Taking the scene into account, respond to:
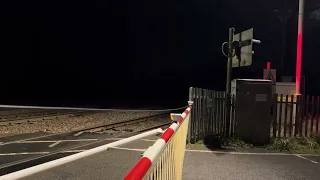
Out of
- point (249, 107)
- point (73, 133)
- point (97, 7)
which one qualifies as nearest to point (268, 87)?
point (249, 107)

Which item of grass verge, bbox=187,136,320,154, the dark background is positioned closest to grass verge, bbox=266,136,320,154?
grass verge, bbox=187,136,320,154

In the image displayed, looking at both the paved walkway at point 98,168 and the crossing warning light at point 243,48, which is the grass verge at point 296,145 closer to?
the crossing warning light at point 243,48

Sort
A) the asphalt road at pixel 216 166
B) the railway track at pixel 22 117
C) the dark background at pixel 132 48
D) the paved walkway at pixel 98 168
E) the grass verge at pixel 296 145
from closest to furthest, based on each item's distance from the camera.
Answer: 1. the paved walkway at pixel 98 168
2. the asphalt road at pixel 216 166
3. the grass verge at pixel 296 145
4. the railway track at pixel 22 117
5. the dark background at pixel 132 48

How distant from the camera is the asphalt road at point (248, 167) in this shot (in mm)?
6113

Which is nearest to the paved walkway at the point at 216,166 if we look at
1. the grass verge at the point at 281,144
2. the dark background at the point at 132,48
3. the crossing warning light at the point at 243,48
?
the grass verge at the point at 281,144

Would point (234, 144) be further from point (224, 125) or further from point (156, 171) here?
point (156, 171)

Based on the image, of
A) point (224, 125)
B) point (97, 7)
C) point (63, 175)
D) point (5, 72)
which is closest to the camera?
point (63, 175)

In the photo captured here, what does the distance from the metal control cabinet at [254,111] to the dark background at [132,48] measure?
72.0 feet

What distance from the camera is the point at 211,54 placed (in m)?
59.5

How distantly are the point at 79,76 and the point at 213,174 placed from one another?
39172mm

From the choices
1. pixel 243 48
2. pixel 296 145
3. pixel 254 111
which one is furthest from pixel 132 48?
pixel 296 145

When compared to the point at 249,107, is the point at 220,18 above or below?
above

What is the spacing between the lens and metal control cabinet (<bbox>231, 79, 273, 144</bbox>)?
9062mm

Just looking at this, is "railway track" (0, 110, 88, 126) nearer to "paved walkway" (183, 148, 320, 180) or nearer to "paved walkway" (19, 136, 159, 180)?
"paved walkway" (19, 136, 159, 180)
